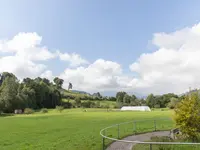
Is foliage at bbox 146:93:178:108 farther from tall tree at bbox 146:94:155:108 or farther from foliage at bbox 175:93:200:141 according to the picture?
foliage at bbox 175:93:200:141

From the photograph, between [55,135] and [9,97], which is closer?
[55,135]

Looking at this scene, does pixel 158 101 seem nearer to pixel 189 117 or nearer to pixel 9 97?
pixel 9 97

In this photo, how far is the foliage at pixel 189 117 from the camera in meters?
18.8

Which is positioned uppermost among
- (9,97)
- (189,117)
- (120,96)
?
(120,96)

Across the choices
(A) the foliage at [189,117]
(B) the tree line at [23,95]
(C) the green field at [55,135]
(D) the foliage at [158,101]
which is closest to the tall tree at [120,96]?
(D) the foliage at [158,101]

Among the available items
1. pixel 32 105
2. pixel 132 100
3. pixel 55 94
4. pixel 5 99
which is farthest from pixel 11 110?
pixel 132 100

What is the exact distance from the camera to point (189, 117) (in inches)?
749

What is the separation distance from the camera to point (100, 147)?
16.9 m

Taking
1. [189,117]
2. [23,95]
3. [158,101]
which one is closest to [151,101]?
[158,101]

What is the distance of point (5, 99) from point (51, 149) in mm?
90069

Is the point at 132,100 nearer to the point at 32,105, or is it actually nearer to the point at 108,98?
the point at 108,98

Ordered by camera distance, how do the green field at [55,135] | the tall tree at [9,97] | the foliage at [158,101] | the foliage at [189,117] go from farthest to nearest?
the foliage at [158,101], the tall tree at [9,97], the foliage at [189,117], the green field at [55,135]

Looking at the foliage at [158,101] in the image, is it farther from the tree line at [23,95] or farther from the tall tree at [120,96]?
the tree line at [23,95]

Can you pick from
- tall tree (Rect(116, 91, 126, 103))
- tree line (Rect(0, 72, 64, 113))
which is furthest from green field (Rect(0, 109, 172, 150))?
tall tree (Rect(116, 91, 126, 103))
